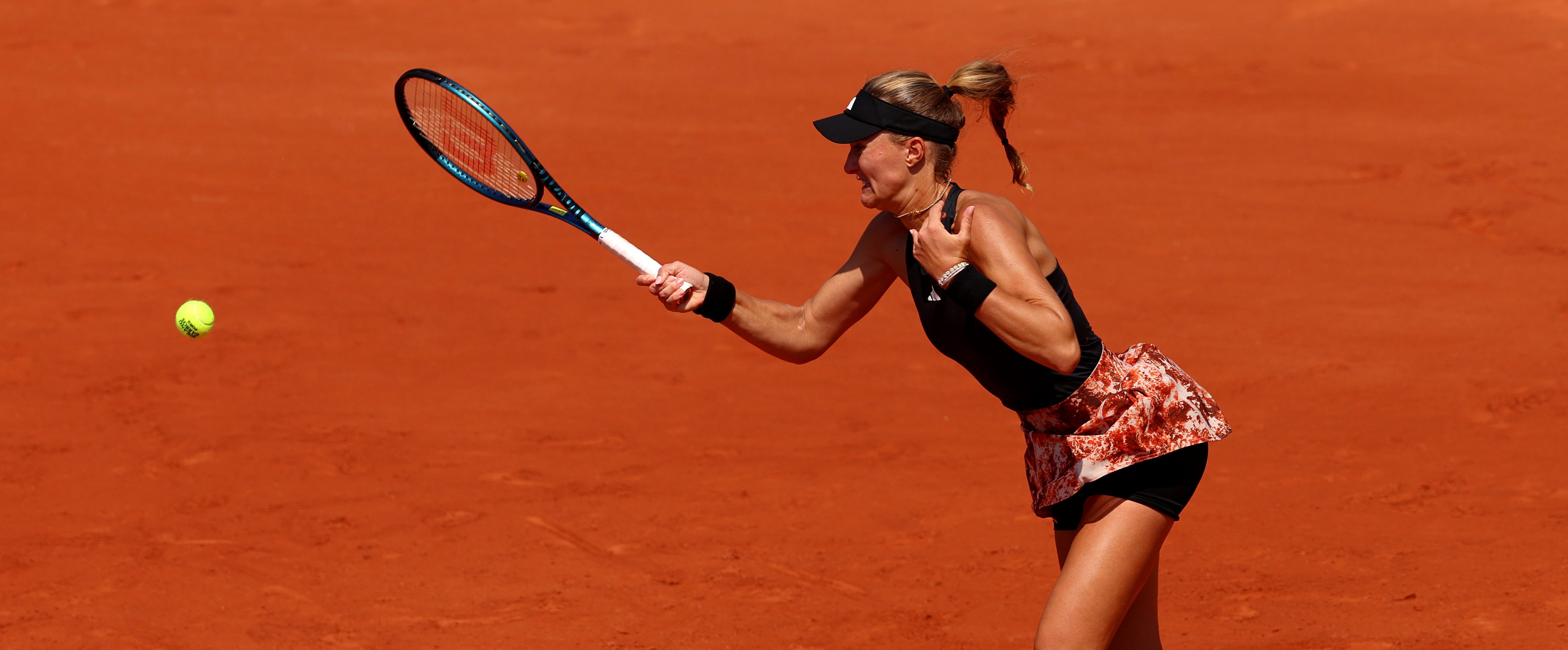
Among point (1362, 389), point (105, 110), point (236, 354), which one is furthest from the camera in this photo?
point (105, 110)

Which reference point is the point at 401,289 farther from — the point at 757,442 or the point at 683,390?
the point at 757,442

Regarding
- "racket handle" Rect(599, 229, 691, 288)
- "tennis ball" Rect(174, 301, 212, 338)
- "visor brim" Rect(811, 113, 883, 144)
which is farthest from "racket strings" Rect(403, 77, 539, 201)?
"tennis ball" Rect(174, 301, 212, 338)

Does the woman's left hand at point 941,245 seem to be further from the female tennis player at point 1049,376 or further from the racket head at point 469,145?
the racket head at point 469,145

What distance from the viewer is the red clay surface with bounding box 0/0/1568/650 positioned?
18.1 feet

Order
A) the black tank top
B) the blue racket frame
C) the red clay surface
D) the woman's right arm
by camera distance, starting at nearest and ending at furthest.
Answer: the black tank top → the woman's right arm → the blue racket frame → the red clay surface

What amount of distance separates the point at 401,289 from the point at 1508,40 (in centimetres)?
1162

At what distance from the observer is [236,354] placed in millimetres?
8094

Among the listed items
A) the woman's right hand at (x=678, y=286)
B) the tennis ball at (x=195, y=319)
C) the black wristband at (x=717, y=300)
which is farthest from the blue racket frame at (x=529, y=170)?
the tennis ball at (x=195, y=319)

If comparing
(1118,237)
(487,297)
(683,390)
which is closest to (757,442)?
(683,390)

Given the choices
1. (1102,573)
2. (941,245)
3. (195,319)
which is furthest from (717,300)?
(195,319)

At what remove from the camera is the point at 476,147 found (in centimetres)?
486

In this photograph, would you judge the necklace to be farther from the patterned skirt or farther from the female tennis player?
the patterned skirt

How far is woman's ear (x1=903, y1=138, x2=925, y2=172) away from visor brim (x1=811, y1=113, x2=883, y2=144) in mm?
75

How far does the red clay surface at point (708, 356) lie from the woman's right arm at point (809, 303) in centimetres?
151
